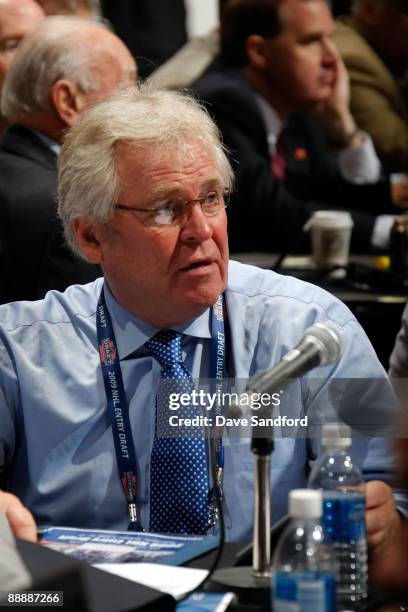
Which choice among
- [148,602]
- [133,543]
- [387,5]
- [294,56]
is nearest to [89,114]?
[133,543]

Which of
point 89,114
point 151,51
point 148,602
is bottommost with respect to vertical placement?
point 151,51

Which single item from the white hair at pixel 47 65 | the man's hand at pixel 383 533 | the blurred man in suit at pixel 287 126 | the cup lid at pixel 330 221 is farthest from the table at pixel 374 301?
the man's hand at pixel 383 533

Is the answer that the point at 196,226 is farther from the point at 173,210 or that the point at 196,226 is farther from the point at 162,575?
the point at 162,575

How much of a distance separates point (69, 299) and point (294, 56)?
351 cm

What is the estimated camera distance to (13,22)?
15.9ft

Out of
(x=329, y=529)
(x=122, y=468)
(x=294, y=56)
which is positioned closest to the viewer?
(x=329, y=529)

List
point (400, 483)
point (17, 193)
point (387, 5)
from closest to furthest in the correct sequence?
point (400, 483) → point (17, 193) → point (387, 5)

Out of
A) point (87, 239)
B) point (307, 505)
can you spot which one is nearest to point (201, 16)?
point (87, 239)

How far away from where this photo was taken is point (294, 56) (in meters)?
5.69

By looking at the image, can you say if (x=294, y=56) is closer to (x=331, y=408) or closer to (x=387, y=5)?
(x=387, y=5)

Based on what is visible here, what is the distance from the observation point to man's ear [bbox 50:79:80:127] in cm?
367

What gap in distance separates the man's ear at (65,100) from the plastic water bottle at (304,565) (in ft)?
7.80

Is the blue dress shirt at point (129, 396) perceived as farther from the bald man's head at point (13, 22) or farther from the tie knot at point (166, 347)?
the bald man's head at point (13, 22)

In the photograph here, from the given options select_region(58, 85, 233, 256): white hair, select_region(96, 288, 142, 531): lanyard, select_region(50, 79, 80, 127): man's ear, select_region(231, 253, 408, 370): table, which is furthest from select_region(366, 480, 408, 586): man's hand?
select_region(50, 79, 80, 127): man's ear
